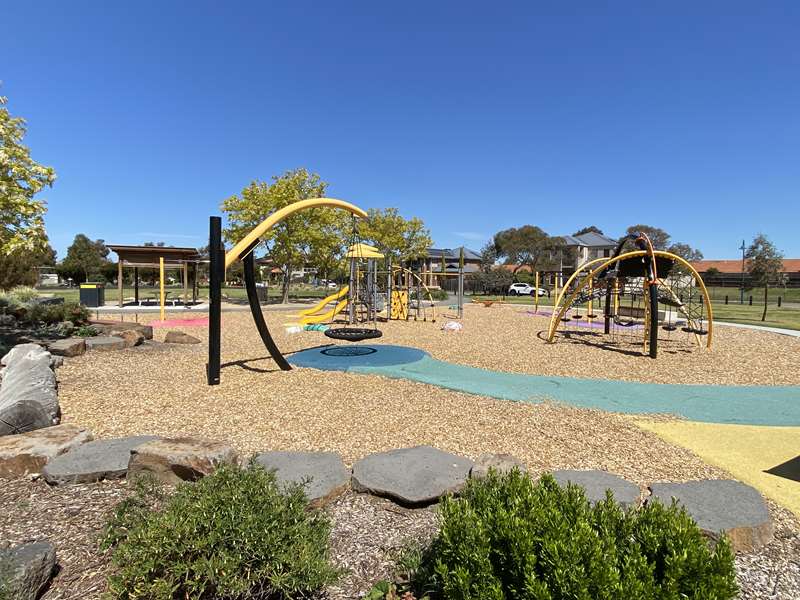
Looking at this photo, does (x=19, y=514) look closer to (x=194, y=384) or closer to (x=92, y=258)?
(x=194, y=384)

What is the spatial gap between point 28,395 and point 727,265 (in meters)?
101

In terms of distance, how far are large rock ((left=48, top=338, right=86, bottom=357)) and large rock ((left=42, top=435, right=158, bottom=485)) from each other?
20.1 feet

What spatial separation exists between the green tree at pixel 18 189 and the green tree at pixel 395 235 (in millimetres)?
34946

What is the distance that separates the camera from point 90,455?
13.4 feet

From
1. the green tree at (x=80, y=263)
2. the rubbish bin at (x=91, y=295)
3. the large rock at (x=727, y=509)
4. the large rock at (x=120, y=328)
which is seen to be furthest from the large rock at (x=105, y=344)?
the green tree at (x=80, y=263)

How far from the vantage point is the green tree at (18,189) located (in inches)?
329

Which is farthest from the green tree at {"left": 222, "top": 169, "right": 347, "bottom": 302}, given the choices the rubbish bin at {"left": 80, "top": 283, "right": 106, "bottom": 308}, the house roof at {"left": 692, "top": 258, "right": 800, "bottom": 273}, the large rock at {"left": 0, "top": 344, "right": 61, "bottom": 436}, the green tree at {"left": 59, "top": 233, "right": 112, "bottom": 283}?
the house roof at {"left": 692, "top": 258, "right": 800, "bottom": 273}

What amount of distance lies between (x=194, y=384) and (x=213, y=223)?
277cm

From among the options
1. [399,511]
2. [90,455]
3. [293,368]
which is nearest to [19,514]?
[90,455]

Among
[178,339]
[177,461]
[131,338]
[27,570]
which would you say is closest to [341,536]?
[177,461]

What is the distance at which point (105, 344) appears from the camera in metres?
10.1

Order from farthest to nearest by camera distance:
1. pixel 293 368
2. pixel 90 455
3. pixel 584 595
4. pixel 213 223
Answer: pixel 293 368
pixel 213 223
pixel 90 455
pixel 584 595

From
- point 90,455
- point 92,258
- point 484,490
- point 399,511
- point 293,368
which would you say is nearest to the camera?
point 484,490

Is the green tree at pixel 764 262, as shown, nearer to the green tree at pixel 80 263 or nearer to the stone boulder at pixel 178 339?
the stone boulder at pixel 178 339
